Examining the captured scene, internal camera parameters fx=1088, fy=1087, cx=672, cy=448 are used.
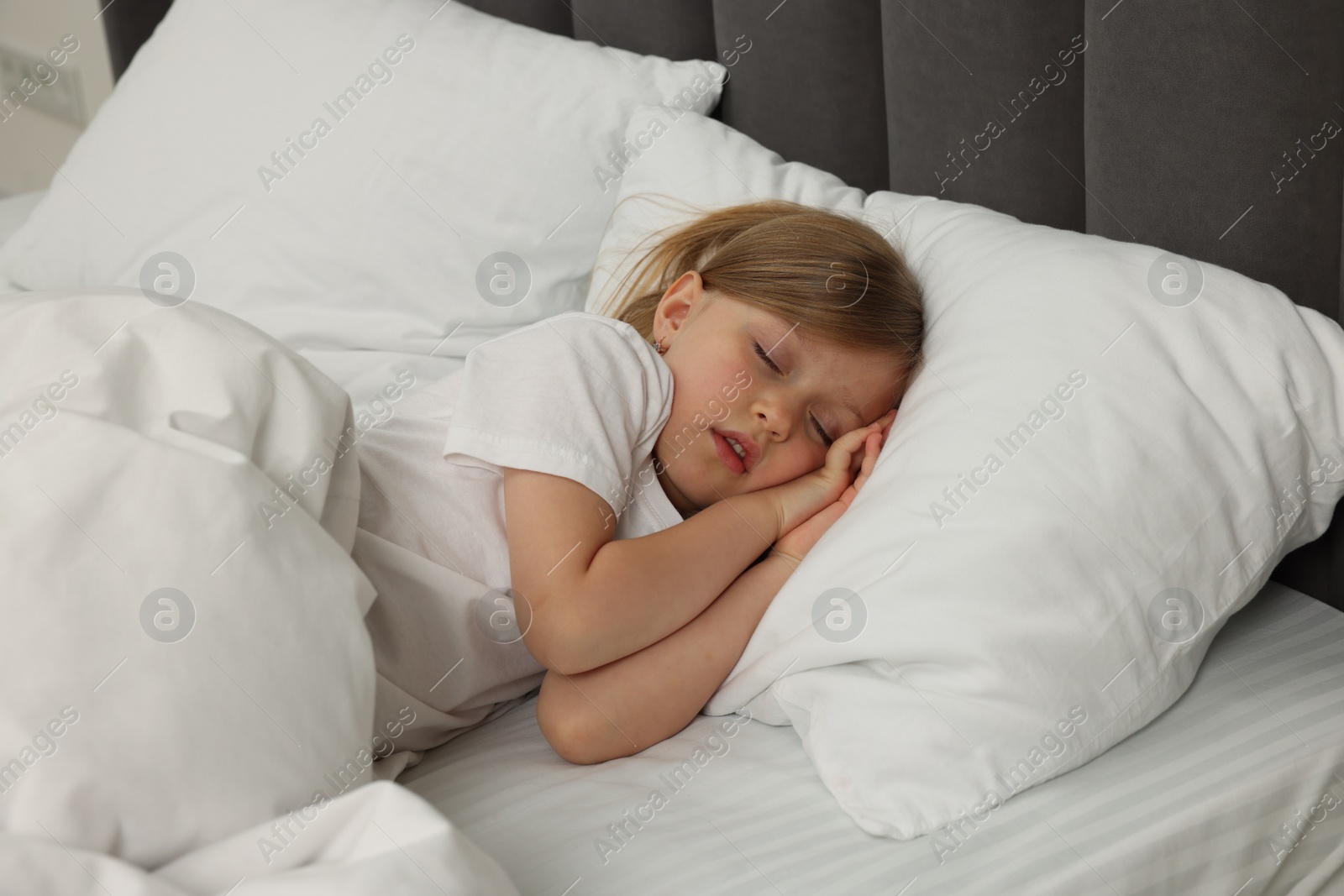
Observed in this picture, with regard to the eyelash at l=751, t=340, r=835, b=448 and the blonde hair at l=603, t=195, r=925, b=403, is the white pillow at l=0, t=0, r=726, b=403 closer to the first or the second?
the blonde hair at l=603, t=195, r=925, b=403

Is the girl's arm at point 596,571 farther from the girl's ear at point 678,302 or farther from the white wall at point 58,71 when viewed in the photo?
the white wall at point 58,71

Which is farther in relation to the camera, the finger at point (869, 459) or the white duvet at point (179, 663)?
the finger at point (869, 459)

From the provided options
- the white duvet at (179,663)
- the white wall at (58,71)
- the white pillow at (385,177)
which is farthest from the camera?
the white wall at (58,71)

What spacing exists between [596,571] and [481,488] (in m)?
0.15

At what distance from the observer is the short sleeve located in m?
0.82

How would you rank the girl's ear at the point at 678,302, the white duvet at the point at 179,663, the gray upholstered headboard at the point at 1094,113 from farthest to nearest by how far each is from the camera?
1. the girl's ear at the point at 678,302
2. the gray upholstered headboard at the point at 1094,113
3. the white duvet at the point at 179,663

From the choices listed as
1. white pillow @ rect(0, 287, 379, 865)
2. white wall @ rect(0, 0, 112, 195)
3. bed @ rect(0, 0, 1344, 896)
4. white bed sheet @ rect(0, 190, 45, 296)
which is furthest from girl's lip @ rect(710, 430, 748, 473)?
white wall @ rect(0, 0, 112, 195)

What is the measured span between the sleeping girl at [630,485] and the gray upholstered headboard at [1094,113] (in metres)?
0.15

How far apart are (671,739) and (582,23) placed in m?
1.03

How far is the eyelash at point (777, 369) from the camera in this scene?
921mm

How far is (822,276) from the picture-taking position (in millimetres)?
932

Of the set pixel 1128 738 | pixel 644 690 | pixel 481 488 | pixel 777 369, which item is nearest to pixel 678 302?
pixel 777 369

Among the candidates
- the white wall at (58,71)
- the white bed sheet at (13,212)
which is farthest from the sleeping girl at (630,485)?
the white wall at (58,71)

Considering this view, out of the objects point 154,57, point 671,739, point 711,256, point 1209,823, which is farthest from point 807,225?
point 154,57
